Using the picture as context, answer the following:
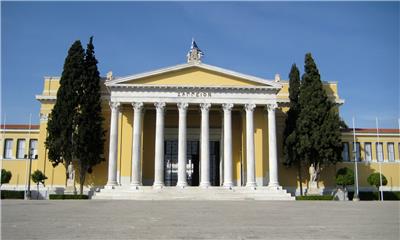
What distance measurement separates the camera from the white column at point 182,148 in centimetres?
3669

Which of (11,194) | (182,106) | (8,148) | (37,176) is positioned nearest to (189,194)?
(182,106)

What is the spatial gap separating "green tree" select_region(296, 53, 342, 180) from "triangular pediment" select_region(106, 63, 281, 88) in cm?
310

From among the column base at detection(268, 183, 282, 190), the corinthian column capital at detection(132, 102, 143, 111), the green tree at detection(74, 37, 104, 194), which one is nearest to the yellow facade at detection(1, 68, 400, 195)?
the corinthian column capital at detection(132, 102, 143, 111)

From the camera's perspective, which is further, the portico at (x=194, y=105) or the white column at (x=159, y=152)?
the portico at (x=194, y=105)

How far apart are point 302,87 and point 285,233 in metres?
28.6

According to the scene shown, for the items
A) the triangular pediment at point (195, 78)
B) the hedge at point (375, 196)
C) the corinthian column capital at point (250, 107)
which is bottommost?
the hedge at point (375, 196)

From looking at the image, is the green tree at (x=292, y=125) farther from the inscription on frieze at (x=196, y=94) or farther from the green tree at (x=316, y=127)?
the inscription on frieze at (x=196, y=94)

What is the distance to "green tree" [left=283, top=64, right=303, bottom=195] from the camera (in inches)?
1533

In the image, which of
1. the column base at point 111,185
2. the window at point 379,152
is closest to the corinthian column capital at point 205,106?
the column base at point 111,185

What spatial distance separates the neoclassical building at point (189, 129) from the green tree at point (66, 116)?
10.6 ft

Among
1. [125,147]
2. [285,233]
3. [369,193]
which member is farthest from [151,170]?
[285,233]

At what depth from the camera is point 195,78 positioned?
38.9 m

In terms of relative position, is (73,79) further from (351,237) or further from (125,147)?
(351,237)

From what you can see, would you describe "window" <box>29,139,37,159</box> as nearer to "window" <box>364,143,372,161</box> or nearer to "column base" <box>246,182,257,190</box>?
"column base" <box>246,182,257,190</box>
